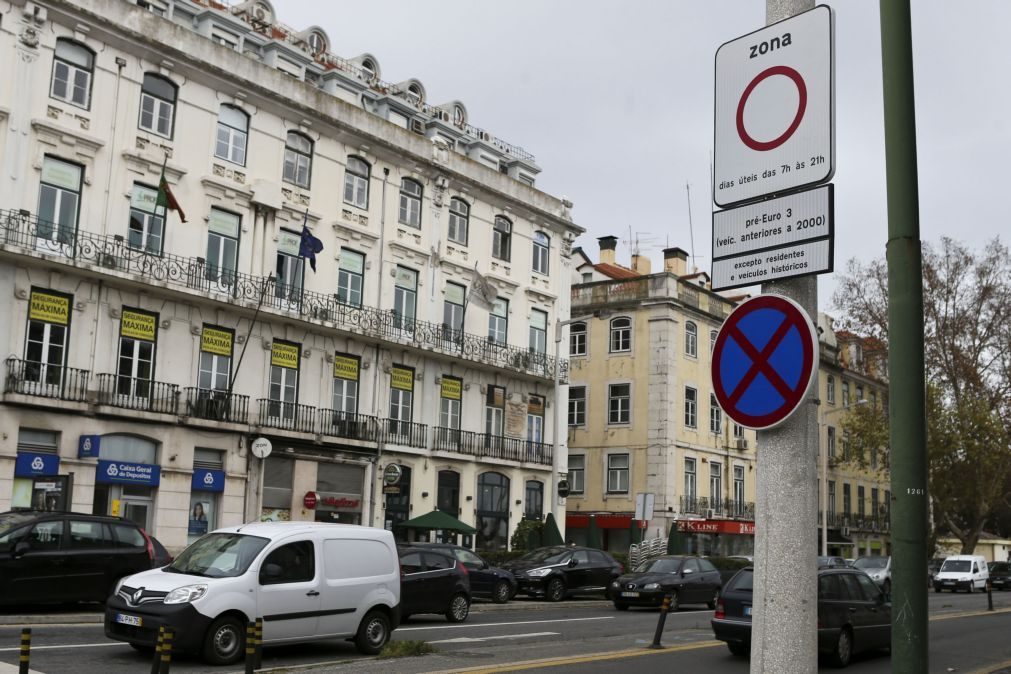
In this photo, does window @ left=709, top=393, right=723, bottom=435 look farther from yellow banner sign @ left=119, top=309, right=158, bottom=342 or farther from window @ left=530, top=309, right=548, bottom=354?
yellow banner sign @ left=119, top=309, right=158, bottom=342

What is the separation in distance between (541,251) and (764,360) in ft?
139

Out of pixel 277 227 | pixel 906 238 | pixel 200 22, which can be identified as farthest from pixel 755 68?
pixel 200 22

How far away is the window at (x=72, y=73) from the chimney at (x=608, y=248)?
37.9 meters

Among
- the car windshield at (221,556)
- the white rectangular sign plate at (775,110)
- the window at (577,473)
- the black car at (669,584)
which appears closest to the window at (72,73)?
the car windshield at (221,556)

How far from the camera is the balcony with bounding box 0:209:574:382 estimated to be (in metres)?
29.1

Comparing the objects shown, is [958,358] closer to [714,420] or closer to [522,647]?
[714,420]

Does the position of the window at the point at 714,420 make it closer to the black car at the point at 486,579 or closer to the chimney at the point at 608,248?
the chimney at the point at 608,248

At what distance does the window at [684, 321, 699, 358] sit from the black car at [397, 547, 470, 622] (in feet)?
109

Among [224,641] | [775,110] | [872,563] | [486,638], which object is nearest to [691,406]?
[872,563]

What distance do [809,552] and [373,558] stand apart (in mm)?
12017

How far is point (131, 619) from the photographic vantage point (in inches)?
533

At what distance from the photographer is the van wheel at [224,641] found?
1345cm

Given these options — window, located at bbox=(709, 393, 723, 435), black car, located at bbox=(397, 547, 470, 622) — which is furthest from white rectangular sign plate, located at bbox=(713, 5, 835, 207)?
window, located at bbox=(709, 393, 723, 435)

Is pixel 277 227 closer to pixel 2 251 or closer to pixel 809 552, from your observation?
pixel 2 251
